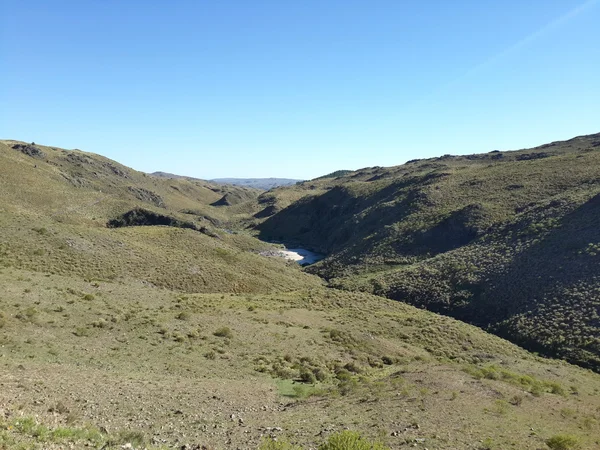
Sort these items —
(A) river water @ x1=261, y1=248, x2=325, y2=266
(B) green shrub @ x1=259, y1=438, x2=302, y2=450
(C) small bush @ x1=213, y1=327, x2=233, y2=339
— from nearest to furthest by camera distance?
(B) green shrub @ x1=259, y1=438, x2=302, y2=450 < (C) small bush @ x1=213, y1=327, x2=233, y2=339 < (A) river water @ x1=261, y1=248, x2=325, y2=266

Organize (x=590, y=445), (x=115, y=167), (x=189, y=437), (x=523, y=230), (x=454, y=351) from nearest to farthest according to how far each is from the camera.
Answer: (x=189, y=437), (x=590, y=445), (x=454, y=351), (x=523, y=230), (x=115, y=167)

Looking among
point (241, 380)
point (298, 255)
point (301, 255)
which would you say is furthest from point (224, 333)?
point (301, 255)

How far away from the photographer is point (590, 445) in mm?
15688

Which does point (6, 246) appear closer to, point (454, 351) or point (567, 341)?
point (454, 351)

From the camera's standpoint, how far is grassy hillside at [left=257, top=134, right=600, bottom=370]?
42.2 m

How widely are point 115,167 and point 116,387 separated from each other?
167m

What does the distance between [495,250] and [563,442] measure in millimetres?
50522

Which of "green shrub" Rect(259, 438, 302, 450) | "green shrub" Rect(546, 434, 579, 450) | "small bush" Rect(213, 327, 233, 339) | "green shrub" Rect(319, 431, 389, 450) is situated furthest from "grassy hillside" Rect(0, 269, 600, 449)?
"green shrub" Rect(319, 431, 389, 450)

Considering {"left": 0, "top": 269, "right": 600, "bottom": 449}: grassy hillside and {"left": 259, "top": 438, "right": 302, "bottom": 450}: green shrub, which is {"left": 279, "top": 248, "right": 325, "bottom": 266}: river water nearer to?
{"left": 0, "top": 269, "right": 600, "bottom": 449}: grassy hillside

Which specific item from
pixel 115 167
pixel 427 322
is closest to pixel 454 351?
pixel 427 322

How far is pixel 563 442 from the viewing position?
15031 mm

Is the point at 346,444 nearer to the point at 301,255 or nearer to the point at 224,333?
the point at 224,333

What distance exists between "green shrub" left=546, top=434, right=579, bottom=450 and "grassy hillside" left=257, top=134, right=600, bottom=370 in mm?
23862

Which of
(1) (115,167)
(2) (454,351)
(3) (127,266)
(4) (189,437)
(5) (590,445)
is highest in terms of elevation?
(1) (115,167)
